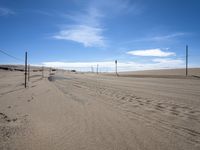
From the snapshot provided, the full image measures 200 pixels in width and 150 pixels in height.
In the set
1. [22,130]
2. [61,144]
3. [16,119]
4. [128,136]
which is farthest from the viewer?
[16,119]

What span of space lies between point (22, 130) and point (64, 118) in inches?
71.3

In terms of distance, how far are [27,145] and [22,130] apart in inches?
49.7

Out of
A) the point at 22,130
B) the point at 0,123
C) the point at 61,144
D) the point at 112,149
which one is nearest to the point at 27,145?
the point at 61,144

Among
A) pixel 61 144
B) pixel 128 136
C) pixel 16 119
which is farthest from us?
pixel 16 119

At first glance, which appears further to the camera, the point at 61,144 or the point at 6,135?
the point at 6,135

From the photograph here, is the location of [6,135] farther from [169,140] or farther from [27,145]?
[169,140]

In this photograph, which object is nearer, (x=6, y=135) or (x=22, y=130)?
(x=6, y=135)

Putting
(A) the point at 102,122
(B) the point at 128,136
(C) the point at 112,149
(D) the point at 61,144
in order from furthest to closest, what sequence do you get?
(A) the point at 102,122
(B) the point at 128,136
(D) the point at 61,144
(C) the point at 112,149

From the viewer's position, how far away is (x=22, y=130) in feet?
19.8

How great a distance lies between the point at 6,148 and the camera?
470cm

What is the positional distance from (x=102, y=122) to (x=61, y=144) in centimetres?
220

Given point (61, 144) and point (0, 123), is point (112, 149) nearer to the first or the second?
→ point (61, 144)

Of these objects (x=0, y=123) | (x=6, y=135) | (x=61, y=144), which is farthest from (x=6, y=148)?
(x=0, y=123)

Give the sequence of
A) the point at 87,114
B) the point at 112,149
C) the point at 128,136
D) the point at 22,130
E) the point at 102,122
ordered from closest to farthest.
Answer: the point at 112,149 → the point at 128,136 → the point at 22,130 → the point at 102,122 → the point at 87,114
